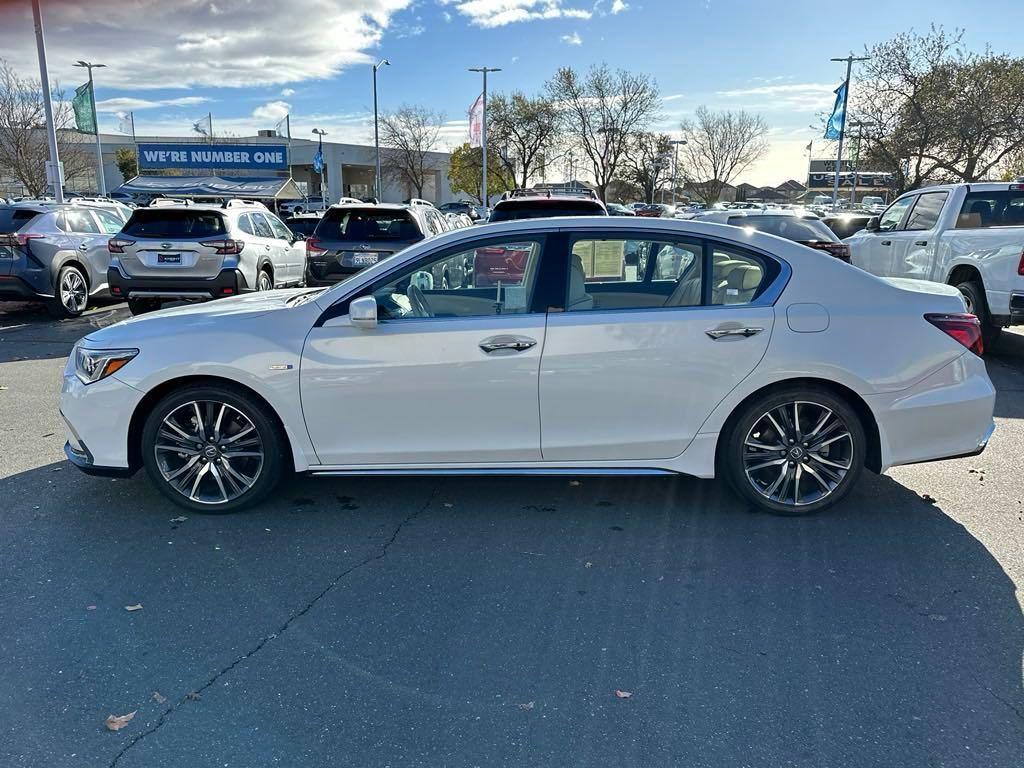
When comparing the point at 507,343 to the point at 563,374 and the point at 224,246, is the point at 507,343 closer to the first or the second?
the point at 563,374

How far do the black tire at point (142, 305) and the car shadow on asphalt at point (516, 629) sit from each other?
7447 mm

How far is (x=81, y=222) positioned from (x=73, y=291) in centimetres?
131

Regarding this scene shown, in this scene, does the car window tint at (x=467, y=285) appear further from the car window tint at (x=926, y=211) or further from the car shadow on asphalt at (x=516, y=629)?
the car window tint at (x=926, y=211)

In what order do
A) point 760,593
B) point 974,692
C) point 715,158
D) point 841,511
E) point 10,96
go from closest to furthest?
point 974,692
point 760,593
point 841,511
point 10,96
point 715,158

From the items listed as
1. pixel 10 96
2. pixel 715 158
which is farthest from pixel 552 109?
pixel 10 96

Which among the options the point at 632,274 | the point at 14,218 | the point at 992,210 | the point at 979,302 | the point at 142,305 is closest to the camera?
the point at 632,274

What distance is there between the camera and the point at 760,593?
11.3 feet

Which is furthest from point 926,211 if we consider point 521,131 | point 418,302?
point 521,131

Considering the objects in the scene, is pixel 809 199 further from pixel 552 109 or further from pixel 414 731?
pixel 414 731

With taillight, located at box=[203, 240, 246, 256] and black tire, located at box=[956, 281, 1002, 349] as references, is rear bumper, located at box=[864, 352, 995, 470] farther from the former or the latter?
taillight, located at box=[203, 240, 246, 256]

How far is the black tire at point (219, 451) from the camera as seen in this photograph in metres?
4.16

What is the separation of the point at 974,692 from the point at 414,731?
2052 millimetres

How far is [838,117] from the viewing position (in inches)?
1102

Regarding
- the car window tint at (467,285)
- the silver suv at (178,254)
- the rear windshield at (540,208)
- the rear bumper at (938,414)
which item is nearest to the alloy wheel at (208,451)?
the car window tint at (467,285)
